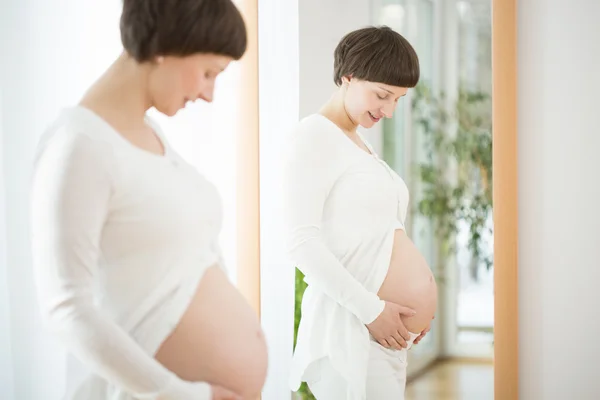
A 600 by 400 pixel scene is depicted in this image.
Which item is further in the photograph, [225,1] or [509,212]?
[509,212]

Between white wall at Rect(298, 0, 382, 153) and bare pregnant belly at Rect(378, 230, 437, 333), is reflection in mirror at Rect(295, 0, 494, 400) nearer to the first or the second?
white wall at Rect(298, 0, 382, 153)

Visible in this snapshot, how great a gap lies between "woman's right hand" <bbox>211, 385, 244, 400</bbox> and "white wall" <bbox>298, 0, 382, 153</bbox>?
1.35 meters

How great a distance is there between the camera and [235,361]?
110cm

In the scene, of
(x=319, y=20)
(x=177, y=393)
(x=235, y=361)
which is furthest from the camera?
(x=319, y=20)

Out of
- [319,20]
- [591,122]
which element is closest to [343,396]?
[591,122]

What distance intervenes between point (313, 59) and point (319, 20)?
0.14 meters

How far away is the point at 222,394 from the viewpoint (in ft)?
3.39

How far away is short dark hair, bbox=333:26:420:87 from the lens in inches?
65.3

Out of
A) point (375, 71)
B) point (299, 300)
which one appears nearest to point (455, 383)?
point (299, 300)

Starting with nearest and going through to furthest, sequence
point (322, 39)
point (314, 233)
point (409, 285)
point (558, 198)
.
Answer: point (314, 233)
point (409, 285)
point (558, 198)
point (322, 39)

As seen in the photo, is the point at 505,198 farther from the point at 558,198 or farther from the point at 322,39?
the point at 322,39

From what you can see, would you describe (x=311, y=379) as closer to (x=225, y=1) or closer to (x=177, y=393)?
(x=177, y=393)

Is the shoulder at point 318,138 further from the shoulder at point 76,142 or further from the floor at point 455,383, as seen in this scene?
the floor at point 455,383

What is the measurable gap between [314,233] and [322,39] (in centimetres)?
99
